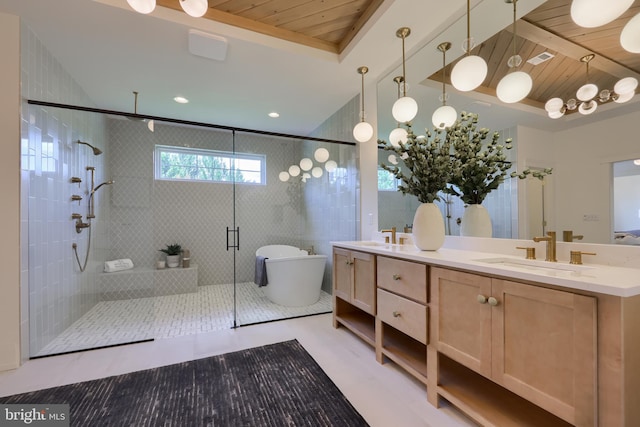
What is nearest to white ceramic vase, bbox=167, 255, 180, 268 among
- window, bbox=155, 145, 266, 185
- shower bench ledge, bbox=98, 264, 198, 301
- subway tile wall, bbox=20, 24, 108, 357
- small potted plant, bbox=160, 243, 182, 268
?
small potted plant, bbox=160, 243, 182, 268

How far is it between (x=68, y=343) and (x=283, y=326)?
190 cm

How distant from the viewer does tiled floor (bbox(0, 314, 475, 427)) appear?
1479 millimetres

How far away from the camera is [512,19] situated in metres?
1.68

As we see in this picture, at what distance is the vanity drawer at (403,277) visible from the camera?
1.58 meters

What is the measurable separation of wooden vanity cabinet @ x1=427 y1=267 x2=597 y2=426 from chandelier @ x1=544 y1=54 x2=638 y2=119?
1.07 metres

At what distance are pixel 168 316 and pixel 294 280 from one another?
4.97 ft

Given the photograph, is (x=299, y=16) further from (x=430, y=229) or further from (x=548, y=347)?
(x=548, y=347)

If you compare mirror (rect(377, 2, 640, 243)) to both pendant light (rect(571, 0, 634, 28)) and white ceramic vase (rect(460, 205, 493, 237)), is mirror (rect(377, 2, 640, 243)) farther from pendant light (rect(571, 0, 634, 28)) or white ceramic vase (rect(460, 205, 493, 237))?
pendant light (rect(571, 0, 634, 28))

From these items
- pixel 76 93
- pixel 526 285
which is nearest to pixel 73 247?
pixel 76 93

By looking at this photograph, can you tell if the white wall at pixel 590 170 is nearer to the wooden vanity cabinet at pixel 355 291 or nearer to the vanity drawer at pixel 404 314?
the vanity drawer at pixel 404 314

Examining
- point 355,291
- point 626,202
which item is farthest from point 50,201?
point 626,202

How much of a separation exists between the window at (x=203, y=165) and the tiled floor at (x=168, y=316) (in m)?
1.74

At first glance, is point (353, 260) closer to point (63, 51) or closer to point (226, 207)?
point (226, 207)

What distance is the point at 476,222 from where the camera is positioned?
1.91 metres
